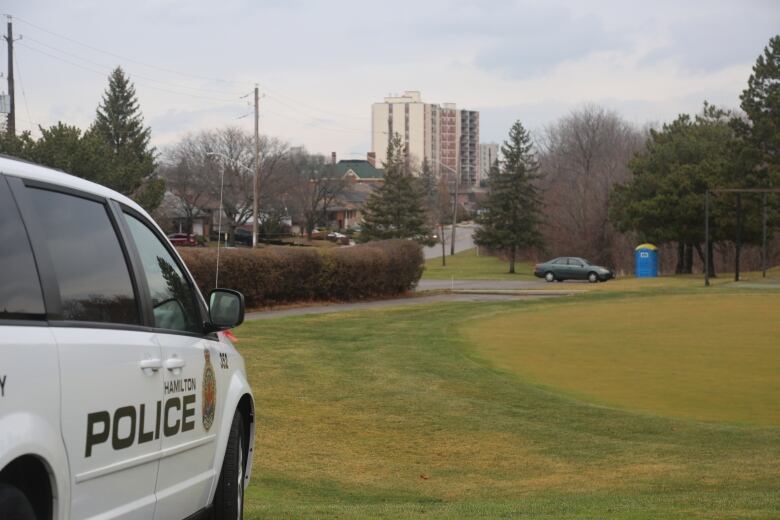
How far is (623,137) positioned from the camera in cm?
11800

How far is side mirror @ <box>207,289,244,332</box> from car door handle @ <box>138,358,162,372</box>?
107 centimetres

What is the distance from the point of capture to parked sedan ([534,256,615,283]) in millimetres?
66250

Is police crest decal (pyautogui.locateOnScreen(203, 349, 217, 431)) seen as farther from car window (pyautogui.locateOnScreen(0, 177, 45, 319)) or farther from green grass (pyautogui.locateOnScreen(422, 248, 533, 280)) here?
green grass (pyautogui.locateOnScreen(422, 248, 533, 280))

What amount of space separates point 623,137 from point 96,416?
384 ft

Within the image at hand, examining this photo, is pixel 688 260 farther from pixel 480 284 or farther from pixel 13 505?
pixel 13 505

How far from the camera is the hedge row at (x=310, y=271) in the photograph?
39281mm

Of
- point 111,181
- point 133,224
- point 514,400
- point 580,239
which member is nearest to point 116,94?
point 111,181

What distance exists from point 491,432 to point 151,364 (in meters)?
11.6

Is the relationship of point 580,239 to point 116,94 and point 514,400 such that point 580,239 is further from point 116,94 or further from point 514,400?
point 514,400

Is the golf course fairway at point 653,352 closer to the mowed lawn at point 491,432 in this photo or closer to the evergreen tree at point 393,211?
the mowed lawn at point 491,432

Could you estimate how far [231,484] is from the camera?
656 cm

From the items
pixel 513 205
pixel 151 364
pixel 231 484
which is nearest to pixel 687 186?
pixel 513 205

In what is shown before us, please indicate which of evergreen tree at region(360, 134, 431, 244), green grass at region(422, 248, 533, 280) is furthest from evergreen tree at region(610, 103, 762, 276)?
evergreen tree at region(360, 134, 431, 244)

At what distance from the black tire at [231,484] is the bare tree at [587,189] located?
79.2m
